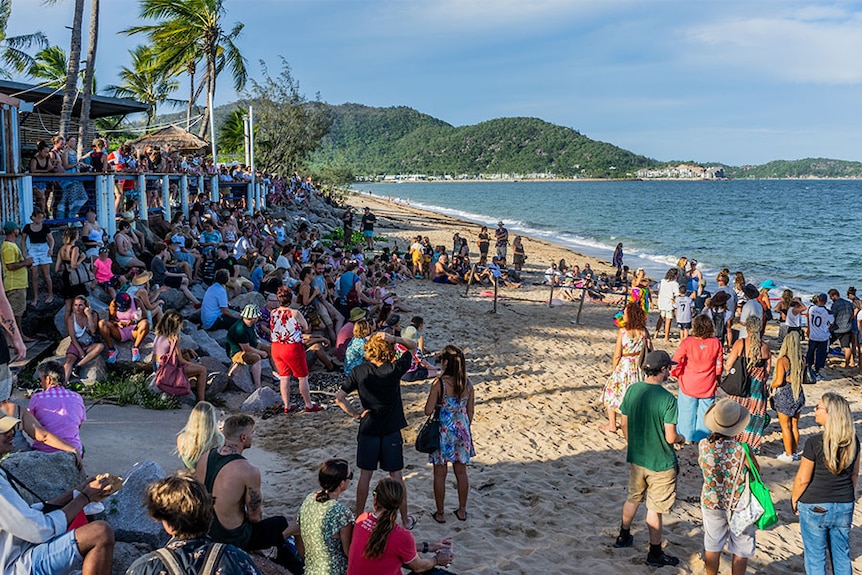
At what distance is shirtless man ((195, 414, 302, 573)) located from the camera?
13.2ft

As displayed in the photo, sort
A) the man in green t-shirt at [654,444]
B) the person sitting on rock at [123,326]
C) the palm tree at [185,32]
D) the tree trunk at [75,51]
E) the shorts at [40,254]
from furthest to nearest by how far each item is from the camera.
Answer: the palm tree at [185,32] → the tree trunk at [75,51] → the shorts at [40,254] → the person sitting on rock at [123,326] → the man in green t-shirt at [654,444]

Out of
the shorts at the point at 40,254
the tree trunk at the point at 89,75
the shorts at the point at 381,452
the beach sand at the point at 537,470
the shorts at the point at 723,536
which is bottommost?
the beach sand at the point at 537,470

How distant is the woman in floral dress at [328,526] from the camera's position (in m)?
3.88

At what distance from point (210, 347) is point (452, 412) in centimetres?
487

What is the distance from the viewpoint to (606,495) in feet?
21.6

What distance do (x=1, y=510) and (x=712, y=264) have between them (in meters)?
31.9

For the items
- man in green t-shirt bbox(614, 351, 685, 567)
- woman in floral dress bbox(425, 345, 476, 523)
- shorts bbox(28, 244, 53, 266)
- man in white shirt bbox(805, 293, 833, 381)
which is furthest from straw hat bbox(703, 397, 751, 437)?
shorts bbox(28, 244, 53, 266)

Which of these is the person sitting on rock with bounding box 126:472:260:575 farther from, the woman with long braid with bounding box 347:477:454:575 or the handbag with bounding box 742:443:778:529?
the handbag with bounding box 742:443:778:529

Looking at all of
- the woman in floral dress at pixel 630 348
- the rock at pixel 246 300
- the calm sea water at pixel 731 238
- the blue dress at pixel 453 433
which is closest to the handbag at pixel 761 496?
the blue dress at pixel 453 433

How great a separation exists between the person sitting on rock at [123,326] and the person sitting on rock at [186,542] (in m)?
6.04

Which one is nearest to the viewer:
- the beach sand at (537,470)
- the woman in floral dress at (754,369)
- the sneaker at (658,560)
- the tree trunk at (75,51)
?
the sneaker at (658,560)

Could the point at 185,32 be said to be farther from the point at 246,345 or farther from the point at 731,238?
the point at 731,238

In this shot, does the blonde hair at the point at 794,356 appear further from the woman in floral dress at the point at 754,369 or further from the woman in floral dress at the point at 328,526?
the woman in floral dress at the point at 328,526

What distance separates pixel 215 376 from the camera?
845cm
